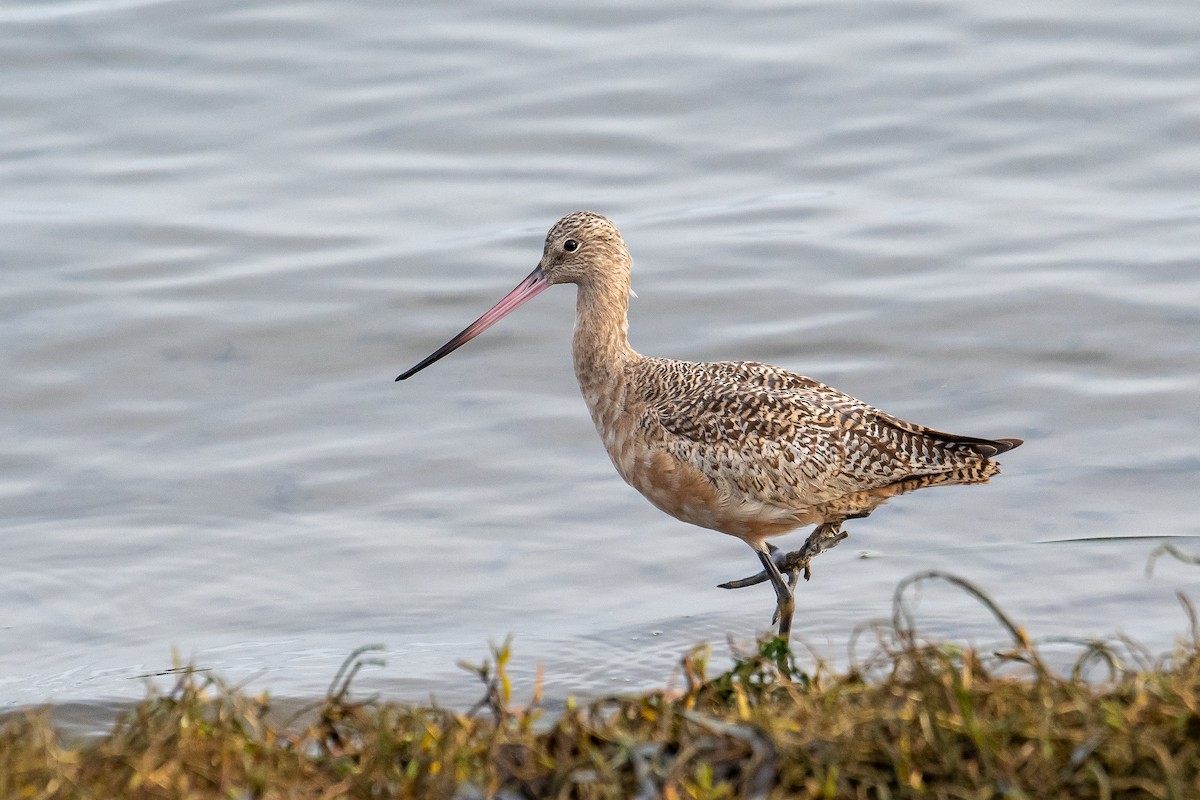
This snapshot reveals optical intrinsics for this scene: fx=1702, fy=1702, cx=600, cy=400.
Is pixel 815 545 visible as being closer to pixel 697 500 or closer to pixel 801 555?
pixel 801 555

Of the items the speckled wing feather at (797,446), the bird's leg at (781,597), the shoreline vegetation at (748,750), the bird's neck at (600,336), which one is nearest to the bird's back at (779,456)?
the speckled wing feather at (797,446)

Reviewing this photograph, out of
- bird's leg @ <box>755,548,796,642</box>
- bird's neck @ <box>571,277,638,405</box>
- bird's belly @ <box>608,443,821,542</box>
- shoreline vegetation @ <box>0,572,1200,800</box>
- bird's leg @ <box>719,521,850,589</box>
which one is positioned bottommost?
shoreline vegetation @ <box>0,572,1200,800</box>

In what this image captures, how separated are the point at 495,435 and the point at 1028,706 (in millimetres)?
4635

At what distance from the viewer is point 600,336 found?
6.27 meters

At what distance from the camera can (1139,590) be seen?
19.0ft

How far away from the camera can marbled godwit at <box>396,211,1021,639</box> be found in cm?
562

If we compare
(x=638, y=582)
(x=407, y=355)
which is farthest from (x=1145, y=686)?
(x=407, y=355)

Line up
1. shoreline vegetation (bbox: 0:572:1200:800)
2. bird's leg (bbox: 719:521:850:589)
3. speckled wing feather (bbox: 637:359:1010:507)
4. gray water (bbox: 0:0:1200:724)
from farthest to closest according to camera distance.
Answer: gray water (bbox: 0:0:1200:724)
bird's leg (bbox: 719:521:850:589)
speckled wing feather (bbox: 637:359:1010:507)
shoreline vegetation (bbox: 0:572:1200:800)

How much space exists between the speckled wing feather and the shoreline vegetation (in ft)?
7.55

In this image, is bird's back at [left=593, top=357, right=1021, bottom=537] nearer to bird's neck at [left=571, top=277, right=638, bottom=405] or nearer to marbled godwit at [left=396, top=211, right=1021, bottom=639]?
marbled godwit at [left=396, top=211, right=1021, bottom=639]

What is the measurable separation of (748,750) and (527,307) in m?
5.99

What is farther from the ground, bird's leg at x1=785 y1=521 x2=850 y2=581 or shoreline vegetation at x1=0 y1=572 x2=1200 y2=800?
bird's leg at x1=785 y1=521 x2=850 y2=581

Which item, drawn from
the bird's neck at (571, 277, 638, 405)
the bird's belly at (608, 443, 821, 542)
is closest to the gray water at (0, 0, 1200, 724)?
the bird's belly at (608, 443, 821, 542)

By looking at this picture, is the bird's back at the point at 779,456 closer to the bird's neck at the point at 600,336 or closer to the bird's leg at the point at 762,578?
the bird's leg at the point at 762,578
